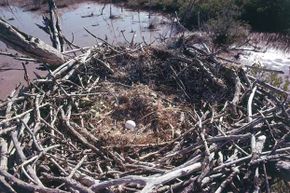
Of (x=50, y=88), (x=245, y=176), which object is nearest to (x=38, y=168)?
(x=50, y=88)

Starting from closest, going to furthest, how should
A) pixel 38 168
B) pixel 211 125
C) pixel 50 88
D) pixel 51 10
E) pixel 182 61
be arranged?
pixel 38 168
pixel 211 125
pixel 50 88
pixel 182 61
pixel 51 10

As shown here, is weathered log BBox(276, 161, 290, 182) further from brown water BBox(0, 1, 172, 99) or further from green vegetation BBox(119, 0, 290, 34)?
green vegetation BBox(119, 0, 290, 34)

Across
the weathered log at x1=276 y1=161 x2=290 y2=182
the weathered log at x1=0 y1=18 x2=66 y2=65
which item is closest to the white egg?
the weathered log at x1=0 y1=18 x2=66 y2=65

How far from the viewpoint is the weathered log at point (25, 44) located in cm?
398

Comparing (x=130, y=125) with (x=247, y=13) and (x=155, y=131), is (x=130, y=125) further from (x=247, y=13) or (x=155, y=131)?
Result: (x=247, y=13)

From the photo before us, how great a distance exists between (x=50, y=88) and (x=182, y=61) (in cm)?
160

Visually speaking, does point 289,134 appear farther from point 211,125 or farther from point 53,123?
point 53,123

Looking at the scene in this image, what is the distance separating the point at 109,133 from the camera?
13.4ft

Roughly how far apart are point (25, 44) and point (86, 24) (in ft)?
21.7

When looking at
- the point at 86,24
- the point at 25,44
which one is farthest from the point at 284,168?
the point at 86,24

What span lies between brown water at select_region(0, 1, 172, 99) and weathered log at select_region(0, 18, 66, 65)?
10.4 ft

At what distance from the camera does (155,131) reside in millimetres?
4199

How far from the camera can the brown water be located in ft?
27.5

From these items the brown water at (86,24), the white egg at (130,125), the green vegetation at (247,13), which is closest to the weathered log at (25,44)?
the white egg at (130,125)
